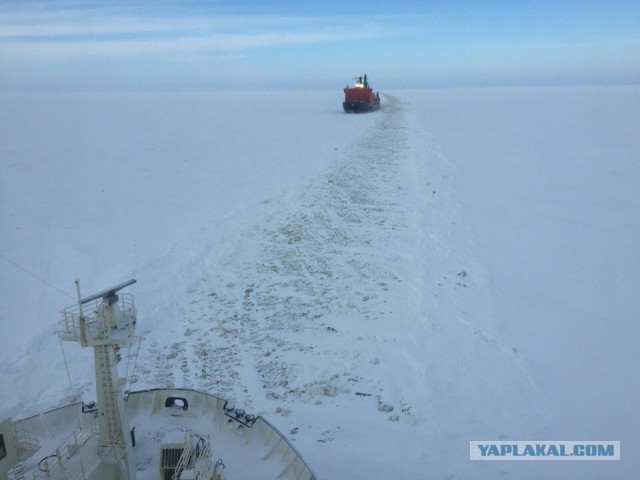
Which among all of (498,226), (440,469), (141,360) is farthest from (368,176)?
(440,469)

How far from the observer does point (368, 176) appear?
737 inches

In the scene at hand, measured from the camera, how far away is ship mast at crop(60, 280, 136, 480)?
431 cm

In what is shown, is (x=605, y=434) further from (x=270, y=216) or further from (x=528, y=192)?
(x=528, y=192)

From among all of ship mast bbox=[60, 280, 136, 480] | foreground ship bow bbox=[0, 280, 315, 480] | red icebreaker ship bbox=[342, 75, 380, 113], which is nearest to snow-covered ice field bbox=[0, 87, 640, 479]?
foreground ship bow bbox=[0, 280, 315, 480]

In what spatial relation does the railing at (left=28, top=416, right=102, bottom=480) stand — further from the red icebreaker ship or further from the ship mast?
the red icebreaker ship

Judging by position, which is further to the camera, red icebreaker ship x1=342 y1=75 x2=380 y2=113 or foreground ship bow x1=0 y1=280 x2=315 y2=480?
red icebreaker ship x1=342 y1=75 x2=380 y2=113

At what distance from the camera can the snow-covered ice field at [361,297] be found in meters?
6.06

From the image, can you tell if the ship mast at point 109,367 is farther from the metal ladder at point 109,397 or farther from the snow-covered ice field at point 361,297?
the snow-covered ice field at point 361,297

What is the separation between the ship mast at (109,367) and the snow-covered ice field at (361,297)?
1.99 m

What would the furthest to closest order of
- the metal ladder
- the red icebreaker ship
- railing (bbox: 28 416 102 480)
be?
1. the red icebreaker ship
2. the metal ladder
3. railing (bbox: 28 416 102 480)

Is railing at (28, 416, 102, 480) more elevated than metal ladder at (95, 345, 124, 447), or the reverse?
metal ladder at (95, 345, 124, 447)

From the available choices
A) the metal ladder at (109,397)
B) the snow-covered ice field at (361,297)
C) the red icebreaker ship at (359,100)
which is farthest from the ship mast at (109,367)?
the red icebreaker ship at (359,100)

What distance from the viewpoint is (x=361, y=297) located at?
9047 millimetres

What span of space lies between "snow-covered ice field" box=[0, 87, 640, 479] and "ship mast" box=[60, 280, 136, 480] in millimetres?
1987
